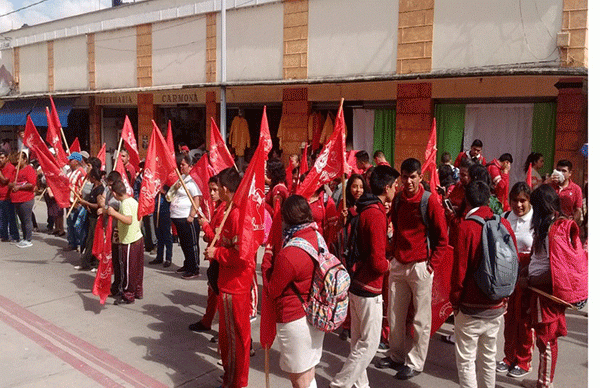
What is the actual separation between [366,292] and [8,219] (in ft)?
28.9

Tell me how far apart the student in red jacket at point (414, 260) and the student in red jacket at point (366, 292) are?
54 centimetres

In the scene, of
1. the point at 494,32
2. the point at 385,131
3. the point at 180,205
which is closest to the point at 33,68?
the point at 385,131

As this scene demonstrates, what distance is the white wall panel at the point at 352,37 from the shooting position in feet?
41.9

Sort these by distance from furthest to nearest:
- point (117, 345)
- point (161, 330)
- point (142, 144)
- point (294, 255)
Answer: point (142, 144) < point (161, 330) < point (117, 345) < point (294, 255)

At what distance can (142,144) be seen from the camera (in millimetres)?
18797

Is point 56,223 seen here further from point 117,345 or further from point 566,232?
point 566,232

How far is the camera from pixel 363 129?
13930 millimetres

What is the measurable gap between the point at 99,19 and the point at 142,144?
5.23 m

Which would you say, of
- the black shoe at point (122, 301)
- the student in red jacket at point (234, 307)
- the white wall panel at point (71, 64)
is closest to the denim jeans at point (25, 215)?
the black shoe at point (122, 301)

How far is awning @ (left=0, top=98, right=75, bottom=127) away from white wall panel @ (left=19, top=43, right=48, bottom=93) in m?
0.61

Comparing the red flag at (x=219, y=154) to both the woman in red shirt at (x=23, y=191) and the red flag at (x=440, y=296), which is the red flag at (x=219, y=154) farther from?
the woman in red shirt at (x=23, y=191)

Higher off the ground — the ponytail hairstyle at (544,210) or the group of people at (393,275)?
the ponytail hairstyle at (544,210)

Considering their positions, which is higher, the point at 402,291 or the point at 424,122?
the point at 424,122
